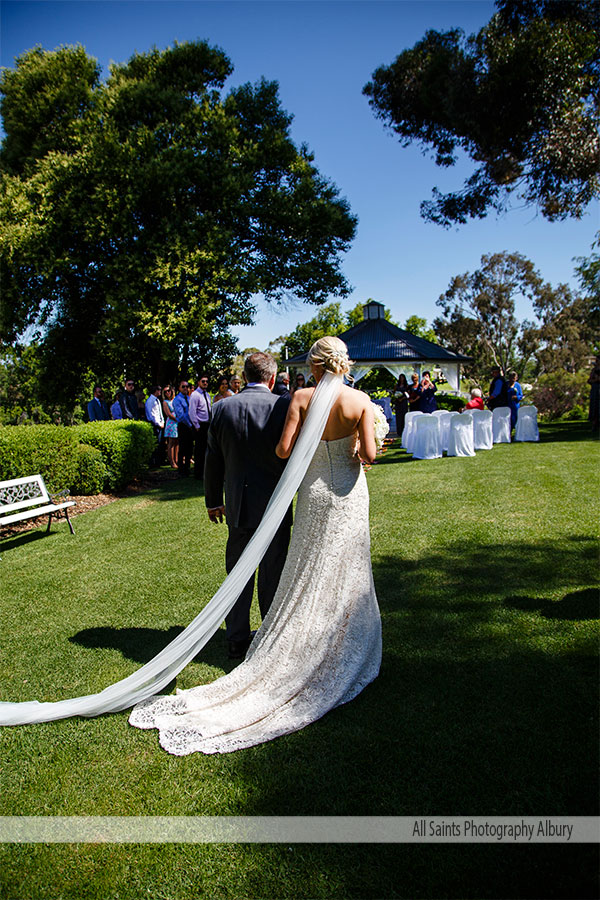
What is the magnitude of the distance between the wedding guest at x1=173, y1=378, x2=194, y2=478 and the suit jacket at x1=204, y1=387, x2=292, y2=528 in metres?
8.78

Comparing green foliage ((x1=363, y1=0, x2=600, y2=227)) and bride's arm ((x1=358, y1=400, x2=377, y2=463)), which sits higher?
green foliage ((x1=363, y1=0, x2=600, y2=227))

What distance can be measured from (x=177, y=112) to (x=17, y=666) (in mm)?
19420

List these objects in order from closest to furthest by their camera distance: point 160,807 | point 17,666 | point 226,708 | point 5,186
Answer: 1. point 160,807
2. point 226,708
3. point 17,666
4. point 5,186

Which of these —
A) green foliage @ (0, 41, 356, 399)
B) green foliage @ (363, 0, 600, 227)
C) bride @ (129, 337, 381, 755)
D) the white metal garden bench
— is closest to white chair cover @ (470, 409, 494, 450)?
green foliage @ (363, 0, 600, 227)

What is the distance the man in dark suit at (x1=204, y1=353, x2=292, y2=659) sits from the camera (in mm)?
3896

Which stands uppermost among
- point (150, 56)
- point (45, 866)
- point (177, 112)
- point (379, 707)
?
point (150, 56)

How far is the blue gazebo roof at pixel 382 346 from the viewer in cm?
2495

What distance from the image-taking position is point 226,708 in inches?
129

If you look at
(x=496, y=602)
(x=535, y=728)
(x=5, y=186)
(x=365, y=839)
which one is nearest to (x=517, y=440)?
(x=496, y=602)

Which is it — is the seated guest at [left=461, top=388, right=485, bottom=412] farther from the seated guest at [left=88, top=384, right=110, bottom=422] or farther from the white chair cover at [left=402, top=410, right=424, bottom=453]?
the seated guest at [left=88, top=384, right=110, bottom=422]

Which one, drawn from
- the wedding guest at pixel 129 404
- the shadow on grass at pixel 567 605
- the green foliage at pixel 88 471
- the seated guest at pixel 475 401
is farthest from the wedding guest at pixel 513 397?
the shadow on grass at pixel 567 605

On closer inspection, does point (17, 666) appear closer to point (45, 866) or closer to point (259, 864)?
point (45, 866)

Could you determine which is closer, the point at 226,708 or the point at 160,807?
the point at 160,807

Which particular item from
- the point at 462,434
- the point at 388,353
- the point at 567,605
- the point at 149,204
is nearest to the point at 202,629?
the point at 567,605
